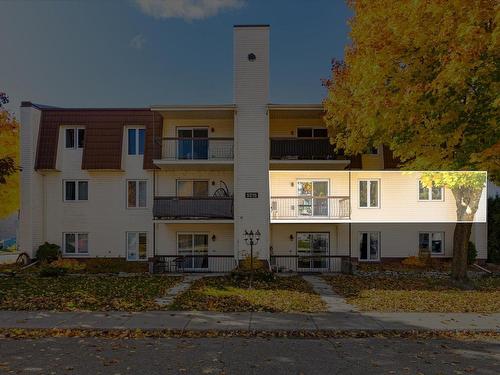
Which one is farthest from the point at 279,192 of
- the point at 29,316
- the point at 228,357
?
the point at 29,316

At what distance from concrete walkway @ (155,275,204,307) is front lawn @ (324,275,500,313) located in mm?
5157

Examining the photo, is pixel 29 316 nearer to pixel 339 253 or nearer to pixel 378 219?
pixel 378 219

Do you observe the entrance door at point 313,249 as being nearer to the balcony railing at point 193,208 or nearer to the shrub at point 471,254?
the balcony railing at point 193,208

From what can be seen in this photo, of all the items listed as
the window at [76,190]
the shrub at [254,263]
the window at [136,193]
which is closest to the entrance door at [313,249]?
the shrub at [254,263]

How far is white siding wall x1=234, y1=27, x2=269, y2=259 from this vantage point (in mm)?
18484

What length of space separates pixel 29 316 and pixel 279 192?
7261 millimetres

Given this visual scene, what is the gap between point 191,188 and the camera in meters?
20.4

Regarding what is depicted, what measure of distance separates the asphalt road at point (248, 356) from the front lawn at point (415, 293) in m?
2.89

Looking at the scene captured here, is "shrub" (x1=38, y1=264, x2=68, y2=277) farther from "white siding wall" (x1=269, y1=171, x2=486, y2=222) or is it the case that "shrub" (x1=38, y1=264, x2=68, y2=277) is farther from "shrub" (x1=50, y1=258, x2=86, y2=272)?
"white siding wall" (x1=269, y1=171, x2=486, y2=222)

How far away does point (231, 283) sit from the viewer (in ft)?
47.5

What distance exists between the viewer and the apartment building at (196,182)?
18.6 meters

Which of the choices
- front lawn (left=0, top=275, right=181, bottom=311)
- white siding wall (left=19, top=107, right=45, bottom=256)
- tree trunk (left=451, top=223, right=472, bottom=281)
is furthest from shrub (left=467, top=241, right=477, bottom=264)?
white siding wall (left=19, top=107, right=45, bottom=256)

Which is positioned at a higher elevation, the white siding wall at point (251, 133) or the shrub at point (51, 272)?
the white siding wall at point (251, 133)

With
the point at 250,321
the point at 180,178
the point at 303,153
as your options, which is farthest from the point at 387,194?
the point at 180,178
